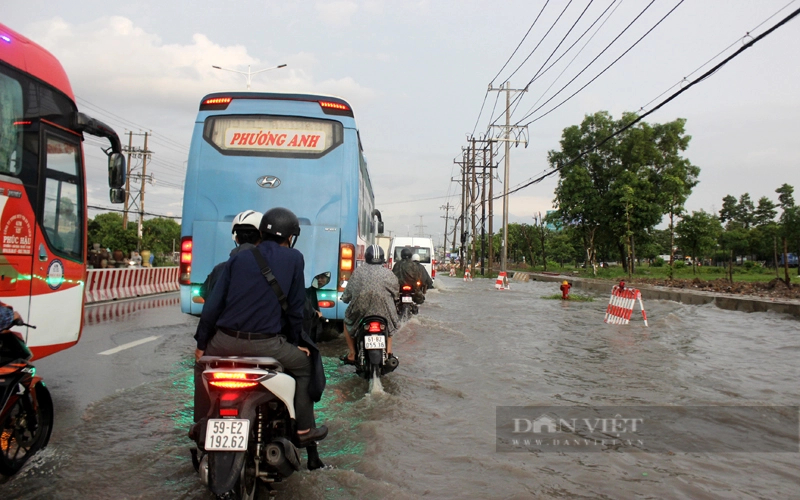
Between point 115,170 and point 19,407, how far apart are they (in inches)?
143

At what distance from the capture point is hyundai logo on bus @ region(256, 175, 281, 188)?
343 inches

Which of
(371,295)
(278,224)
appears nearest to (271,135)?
(371,295)

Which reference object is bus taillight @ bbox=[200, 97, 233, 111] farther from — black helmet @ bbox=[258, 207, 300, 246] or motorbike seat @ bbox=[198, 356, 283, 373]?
motorbike seat @ bbox=[198, 356, 283, 373]

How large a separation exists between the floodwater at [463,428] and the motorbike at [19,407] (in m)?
0.13

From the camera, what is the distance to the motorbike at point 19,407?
3.79 m

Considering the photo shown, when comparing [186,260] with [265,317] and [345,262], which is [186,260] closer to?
[345,262]

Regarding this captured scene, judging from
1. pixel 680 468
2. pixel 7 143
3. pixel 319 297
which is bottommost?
pixel 680 468

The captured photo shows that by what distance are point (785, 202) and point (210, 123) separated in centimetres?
8738

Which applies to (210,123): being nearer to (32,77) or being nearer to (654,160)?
(32,77)

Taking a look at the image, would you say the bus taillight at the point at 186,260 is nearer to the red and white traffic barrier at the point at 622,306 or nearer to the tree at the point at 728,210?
the red and white traffic barrier at the point at 622,306

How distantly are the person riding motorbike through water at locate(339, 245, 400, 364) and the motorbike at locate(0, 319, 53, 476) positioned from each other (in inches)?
127

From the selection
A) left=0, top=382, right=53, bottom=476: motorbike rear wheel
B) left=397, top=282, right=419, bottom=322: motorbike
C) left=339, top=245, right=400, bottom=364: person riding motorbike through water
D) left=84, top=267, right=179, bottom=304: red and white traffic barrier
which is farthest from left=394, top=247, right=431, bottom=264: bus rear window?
left=0, top=382, right=53, bottom=476: motorbike rear wheel

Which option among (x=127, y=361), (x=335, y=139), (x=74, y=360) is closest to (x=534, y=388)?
(x=335, y=139)

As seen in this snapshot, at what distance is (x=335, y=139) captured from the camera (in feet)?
29.2
